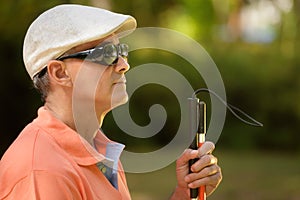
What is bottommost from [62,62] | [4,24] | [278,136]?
[278,136]

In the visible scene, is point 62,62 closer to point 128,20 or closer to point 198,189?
point 128,20

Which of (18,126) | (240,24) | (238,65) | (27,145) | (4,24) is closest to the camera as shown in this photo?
(27,145)

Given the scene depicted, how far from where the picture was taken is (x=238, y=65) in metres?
12.7

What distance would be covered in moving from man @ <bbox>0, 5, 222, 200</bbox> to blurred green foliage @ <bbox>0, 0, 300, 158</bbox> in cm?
785

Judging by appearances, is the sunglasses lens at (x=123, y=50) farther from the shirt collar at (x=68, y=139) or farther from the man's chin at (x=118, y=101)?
the shirt collar at (x=68, y=139)

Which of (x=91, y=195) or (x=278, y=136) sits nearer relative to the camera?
(x=91, y=195)

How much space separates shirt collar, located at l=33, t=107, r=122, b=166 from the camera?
7.53ft

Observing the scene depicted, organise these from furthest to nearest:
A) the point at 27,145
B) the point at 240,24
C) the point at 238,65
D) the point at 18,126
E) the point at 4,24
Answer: the point at 240,24, the point at 238,65, the point at 18,126, the point at 4,24, the point at 27,145

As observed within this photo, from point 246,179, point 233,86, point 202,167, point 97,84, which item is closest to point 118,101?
point 97,84

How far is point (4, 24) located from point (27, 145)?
8.36 m

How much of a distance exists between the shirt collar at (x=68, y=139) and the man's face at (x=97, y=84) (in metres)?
0.11

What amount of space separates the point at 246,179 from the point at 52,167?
8923 mm

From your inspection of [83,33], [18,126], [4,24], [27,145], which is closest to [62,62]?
[83,33]

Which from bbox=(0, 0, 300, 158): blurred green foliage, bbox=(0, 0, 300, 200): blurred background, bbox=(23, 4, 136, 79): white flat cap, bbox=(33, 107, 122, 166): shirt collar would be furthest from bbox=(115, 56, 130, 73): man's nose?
bbox=(0, 0, 300, 158): blurred green foliage
